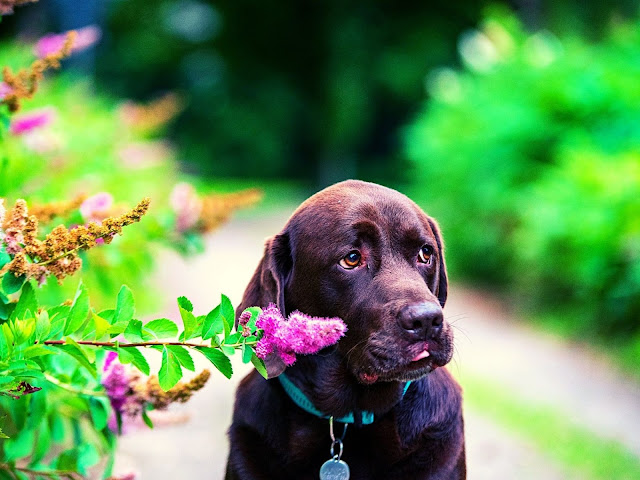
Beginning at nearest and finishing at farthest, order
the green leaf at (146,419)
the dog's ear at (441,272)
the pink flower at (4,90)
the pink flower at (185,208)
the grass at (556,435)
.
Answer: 1. the green leaf at (146,419)
2. the pink flower at (4,90)
3. the dog's ear at (441,272)
4. the pink flower at (185,208)
5. the grass at (556,435)

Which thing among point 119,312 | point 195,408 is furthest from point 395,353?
point 195,408

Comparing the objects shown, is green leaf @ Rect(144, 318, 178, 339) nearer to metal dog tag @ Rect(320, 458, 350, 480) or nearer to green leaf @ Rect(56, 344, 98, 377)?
green leaf @ Rect(56, 344, 98, 377)

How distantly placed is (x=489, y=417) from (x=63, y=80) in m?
7.66

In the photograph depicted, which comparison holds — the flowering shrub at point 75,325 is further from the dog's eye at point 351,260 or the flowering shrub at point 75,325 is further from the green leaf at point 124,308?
the dog's eye at point 351,260

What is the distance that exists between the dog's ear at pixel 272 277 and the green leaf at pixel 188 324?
0.58 metres

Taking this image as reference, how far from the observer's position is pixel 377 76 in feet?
66.9

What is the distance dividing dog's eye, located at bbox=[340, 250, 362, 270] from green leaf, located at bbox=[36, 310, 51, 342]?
1000 mm

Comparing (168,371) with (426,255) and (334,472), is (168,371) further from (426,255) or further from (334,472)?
(426,255)

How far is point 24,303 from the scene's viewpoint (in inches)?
90.5

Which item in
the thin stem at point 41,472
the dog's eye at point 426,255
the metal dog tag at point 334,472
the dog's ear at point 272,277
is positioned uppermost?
the dog's eye at point 426,255

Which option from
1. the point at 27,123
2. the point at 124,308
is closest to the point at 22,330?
the point at 124,308

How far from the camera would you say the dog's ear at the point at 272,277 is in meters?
2.76

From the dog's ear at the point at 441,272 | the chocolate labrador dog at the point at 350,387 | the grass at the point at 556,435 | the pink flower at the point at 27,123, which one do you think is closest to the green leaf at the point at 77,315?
the chocolate labrador dog at the point at 350,387

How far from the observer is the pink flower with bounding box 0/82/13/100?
9.55 ft
